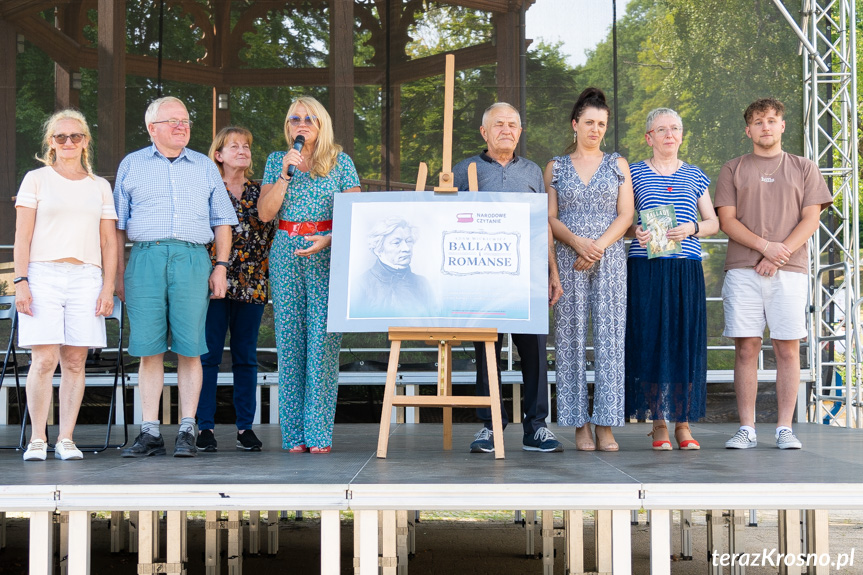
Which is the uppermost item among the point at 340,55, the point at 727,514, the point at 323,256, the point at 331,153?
the point at 340,55

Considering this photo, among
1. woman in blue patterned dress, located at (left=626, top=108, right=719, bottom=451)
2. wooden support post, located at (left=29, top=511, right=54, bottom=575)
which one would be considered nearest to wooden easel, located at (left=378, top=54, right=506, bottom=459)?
woman in blue patterned dress, located at (left=626, top=108, right=719, bottom=451)

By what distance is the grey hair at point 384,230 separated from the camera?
364 centimetres

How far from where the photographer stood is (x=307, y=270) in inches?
147

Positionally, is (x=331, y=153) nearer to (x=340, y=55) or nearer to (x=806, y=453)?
(x=806, y=453)

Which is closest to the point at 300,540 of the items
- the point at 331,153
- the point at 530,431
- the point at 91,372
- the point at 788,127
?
the point at 91,372

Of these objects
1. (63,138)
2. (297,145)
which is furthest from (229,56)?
(297,145)

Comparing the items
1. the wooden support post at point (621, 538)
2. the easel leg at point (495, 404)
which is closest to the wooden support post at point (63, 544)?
the easel leg at point (495, 404)

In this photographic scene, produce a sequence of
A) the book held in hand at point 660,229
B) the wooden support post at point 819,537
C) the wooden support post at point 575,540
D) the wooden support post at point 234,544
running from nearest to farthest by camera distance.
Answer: the wooden support post at point 575,540 → the wooden support post at point 819,537 → the book held in hand at point 660,229 → the wooden support post at point 234,544

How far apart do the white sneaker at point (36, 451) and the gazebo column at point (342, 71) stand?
3.95 meters

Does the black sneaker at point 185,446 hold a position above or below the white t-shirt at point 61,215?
below

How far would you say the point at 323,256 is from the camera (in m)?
3.75

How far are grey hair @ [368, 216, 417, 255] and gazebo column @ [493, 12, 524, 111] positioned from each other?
3.65 m

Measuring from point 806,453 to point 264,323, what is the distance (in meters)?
4.27

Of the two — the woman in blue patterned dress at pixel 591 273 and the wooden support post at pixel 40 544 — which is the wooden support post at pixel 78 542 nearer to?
the wooden support post at pixel 40 544
